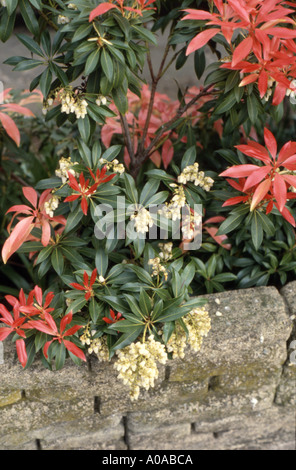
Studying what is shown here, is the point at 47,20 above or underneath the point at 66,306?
above

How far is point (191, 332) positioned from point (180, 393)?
0.98 feet

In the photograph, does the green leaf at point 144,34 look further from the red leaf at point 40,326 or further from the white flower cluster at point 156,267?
the red leaf at point 40,326

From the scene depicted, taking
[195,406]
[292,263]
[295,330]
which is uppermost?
[292,263]

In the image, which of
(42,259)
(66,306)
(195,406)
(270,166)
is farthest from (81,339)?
(270,166)

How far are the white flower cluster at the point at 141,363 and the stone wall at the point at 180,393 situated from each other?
174 millimetres

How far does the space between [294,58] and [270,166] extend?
241 millimetres

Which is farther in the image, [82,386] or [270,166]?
[82,386]

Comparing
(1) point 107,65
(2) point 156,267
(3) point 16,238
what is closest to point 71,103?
(1) point 107,65

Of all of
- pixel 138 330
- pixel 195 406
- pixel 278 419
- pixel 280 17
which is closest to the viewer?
pixel 280 17

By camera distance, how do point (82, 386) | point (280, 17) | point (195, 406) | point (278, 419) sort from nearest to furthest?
point (280, 17) < point (82, 386) < point (195, 406) < point (278, 419)

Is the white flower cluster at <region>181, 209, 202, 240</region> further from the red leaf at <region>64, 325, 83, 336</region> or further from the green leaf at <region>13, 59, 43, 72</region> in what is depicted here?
the green leaf at <region>13, 59, 43, 72</region>

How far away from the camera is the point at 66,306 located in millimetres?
1243

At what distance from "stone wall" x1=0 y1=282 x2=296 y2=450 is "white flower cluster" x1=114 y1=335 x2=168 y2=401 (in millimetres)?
174

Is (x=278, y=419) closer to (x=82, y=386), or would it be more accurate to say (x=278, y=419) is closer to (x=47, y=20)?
(x=82, y=386)
